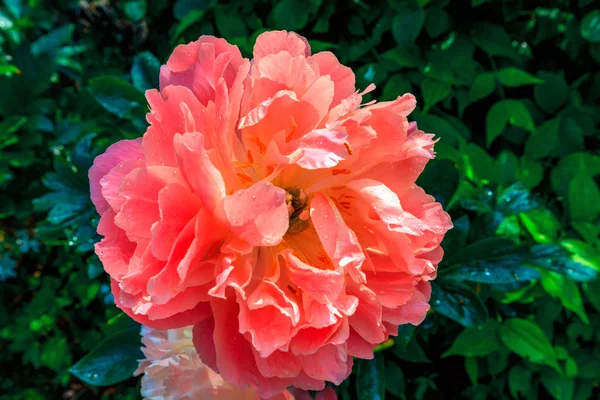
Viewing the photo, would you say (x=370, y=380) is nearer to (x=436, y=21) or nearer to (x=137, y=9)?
(x=436, y=21)

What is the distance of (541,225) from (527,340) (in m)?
0.24

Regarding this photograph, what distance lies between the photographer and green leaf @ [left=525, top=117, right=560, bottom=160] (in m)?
1.21

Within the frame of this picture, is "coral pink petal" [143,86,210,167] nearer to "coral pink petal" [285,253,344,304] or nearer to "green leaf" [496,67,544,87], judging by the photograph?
"coral pink petal" [285,253,344,304]

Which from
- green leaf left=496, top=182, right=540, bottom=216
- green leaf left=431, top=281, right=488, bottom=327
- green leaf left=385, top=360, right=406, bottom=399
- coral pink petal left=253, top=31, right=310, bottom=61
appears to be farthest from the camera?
green leaf left=385, top=360, right=406, bottom=399

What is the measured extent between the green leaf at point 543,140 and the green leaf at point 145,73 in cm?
85

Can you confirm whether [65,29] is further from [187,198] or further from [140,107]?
[187,198]

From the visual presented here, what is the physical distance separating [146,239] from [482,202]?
701 mm

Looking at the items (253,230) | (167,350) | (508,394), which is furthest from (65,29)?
(508,394)

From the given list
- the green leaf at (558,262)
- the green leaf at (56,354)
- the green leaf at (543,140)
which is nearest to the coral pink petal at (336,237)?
the green leaf at (558,262)

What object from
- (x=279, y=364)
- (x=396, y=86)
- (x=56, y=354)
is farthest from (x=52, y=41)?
(x=279, y=364)

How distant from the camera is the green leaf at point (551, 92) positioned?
1.27m

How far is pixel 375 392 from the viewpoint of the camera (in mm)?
847

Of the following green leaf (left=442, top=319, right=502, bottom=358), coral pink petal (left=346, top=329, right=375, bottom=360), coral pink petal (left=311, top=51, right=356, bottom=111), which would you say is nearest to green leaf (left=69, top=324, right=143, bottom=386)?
coral pink petal (left=346, top=329, right=375, bottom=360)

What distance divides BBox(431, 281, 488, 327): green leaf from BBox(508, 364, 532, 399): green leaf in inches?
15.7
